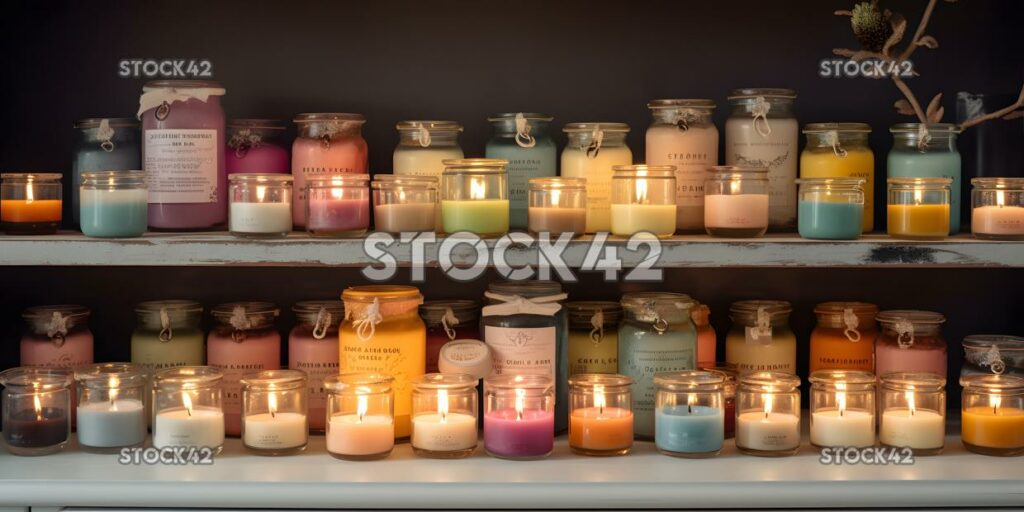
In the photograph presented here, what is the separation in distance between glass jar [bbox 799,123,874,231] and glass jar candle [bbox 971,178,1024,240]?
181 millimetres

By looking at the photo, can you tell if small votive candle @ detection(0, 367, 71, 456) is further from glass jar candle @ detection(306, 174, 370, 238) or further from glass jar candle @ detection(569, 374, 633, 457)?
glass jar candle @ detection(569, 374, 633, 457)

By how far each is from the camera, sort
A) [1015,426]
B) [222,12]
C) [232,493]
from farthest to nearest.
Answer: [222,12], [1015,426], [232,493]

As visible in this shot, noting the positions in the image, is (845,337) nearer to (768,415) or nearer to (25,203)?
(768,415)

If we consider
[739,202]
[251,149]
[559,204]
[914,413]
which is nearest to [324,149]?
[251,149]

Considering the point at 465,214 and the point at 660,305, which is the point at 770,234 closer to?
the point at 660,305

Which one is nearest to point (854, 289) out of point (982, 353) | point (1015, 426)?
point (982, 353)

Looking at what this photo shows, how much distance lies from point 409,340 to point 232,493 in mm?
380

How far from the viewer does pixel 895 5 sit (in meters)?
2.06

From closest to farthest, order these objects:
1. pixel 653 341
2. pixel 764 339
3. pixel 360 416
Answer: pixel 360 416
pixel 653 341
pixel 764 339

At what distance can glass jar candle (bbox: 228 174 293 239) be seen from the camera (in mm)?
1758

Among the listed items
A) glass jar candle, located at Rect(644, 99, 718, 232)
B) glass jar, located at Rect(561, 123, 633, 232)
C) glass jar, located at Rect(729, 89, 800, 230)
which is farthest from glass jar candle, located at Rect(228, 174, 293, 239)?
glass jar, located at Rect(729, 89, 800, 230)

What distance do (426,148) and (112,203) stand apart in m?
0.51

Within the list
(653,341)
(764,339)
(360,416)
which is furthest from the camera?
(764,339)

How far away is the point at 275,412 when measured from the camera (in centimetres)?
176
